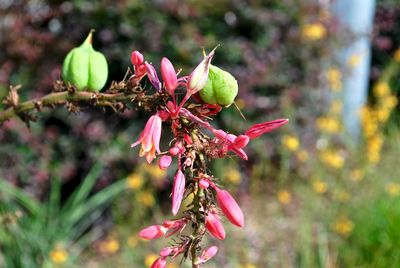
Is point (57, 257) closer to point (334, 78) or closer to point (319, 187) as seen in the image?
point (319, 187)

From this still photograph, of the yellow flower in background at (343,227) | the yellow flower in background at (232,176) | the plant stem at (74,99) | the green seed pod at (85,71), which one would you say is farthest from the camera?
the yellow flower in background at (232,176)

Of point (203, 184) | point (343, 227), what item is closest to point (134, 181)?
point (343, 227)

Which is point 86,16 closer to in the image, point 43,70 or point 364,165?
point 43,70

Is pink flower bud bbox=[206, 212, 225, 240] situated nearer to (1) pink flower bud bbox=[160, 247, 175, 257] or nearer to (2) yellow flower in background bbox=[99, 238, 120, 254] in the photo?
(1) pink flower bud bbox=[160, 247, 175, 257]

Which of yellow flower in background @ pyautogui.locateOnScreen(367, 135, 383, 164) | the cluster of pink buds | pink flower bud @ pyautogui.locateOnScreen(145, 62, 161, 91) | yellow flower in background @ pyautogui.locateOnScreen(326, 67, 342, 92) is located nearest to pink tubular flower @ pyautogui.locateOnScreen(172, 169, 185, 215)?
the cluster of pink buds

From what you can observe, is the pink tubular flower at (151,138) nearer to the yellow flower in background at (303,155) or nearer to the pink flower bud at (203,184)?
the pink flower bud at (203,184)

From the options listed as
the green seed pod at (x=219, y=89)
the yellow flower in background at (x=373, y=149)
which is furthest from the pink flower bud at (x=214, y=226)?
the yellow flower in background at (x=373, y=149)

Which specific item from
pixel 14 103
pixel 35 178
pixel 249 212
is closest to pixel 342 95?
pixel 249 212
